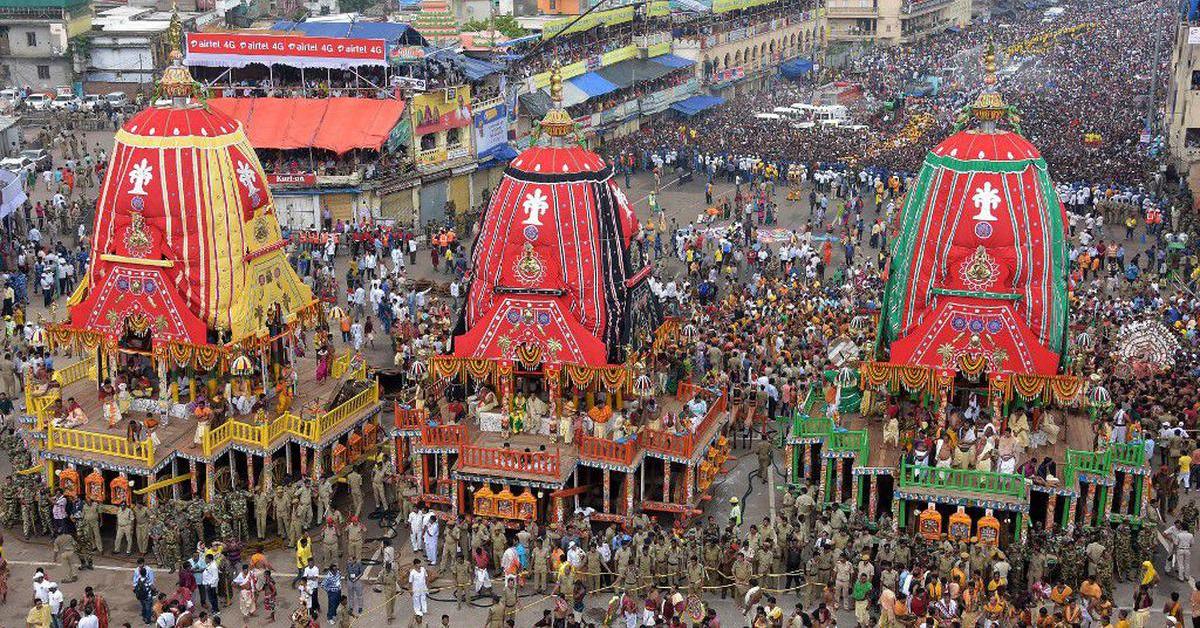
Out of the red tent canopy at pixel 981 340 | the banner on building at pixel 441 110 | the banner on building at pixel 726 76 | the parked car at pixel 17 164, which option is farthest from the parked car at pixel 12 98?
the red tent canopy at pixel 981 340

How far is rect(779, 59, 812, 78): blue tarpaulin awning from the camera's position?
101m

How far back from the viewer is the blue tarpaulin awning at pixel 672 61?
8575 centimetres

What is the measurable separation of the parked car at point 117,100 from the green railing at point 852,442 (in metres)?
57.9

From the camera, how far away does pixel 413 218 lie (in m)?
60.3

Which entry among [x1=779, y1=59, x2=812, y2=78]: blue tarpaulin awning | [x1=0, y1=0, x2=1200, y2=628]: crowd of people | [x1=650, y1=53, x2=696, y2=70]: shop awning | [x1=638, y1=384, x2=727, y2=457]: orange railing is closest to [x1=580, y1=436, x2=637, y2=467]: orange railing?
[x1=638, y1=384, x2=727, y2=457]: orange railing

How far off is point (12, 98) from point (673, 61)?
34.1 meters

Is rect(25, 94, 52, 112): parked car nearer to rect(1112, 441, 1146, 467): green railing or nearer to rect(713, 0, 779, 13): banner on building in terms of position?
rect(713, 0, 779, 13): banner on building

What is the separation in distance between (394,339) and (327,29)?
79.7 ft

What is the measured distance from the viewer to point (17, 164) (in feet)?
216

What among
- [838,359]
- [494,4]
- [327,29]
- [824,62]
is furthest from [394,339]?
[824,62]

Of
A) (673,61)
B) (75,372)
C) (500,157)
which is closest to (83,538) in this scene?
(75,372)

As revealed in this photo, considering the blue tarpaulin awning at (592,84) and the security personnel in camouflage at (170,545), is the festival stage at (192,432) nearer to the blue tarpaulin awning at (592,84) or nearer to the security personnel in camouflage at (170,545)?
the security personnel in camouflage at (170,545)

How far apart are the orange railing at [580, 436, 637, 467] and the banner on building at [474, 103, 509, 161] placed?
1274 inches

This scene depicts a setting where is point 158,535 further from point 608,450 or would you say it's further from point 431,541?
point 608,450
